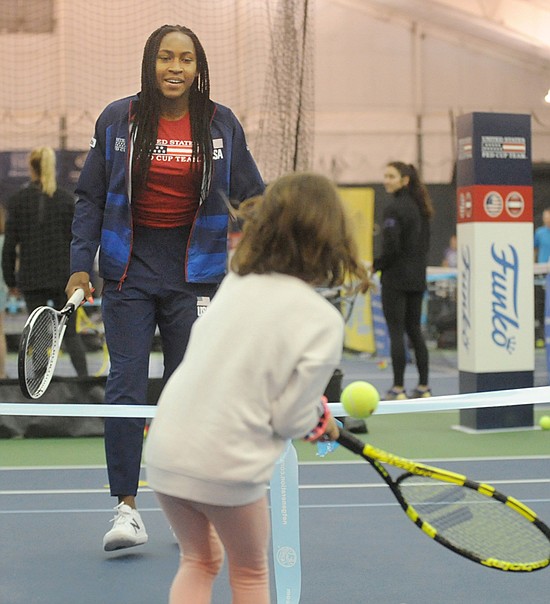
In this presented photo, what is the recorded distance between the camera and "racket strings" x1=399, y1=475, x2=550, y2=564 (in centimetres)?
240

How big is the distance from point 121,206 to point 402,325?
420 centimetres

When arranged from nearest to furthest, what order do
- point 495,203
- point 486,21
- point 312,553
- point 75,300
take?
point 75,300 < point 312,553 < point 495,203 < point 486,21

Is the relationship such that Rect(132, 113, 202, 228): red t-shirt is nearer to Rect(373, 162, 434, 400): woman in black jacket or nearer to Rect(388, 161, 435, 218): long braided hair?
Rect(373, 162, 434, 400): woman in black jacket

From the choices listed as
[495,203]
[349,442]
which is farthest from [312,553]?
[495,203]

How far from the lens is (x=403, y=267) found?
7438 millimetres

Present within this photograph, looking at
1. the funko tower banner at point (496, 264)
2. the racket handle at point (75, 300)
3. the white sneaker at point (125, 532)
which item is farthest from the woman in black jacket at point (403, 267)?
the racket handle at point (75, 300)

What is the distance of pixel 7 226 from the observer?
7.11 meters

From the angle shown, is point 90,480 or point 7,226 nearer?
point 90,480

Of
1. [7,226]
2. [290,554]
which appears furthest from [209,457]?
[7,226]

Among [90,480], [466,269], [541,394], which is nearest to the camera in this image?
[541,394]

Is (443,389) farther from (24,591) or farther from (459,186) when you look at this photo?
(24,591)

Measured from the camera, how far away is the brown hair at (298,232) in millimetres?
2164

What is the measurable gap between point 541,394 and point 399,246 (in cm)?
425

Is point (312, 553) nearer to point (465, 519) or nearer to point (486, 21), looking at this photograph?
point (465, 519)
